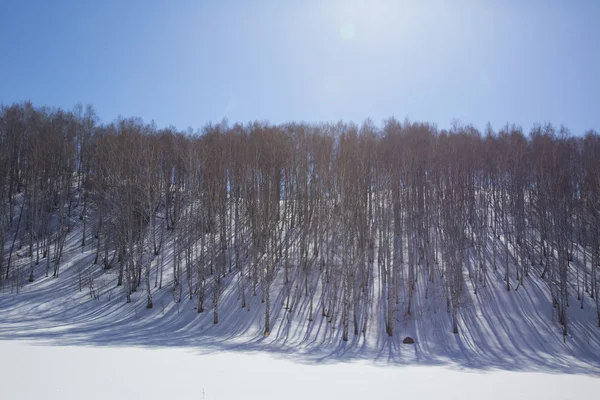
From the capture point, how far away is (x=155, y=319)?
21766 mm

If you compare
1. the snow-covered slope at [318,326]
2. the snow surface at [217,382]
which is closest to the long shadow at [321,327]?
the snow-covered slope at [318,326]

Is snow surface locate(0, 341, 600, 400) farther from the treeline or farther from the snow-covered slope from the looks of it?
the treeline

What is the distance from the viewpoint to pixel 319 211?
2703 cm

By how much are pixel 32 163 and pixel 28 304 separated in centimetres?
1427

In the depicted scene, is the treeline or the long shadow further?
the treeline

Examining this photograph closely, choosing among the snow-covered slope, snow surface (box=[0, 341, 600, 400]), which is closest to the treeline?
the snow-covered slope

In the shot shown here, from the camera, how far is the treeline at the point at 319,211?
2312 centimetres

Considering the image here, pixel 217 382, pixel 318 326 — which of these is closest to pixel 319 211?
pixel 318 326

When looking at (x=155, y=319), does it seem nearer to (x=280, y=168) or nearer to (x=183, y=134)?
(x=280, y=168)

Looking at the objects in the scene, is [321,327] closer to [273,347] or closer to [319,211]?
[273,347]

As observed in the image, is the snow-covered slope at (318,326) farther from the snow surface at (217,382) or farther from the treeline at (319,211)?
the snow surface at (217,382)

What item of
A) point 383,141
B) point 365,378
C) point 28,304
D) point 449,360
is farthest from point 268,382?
point 383,141

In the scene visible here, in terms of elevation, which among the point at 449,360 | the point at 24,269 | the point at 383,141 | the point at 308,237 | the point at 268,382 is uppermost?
the point at 383,141

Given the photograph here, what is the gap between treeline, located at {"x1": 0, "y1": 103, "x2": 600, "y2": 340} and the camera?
910 inches
